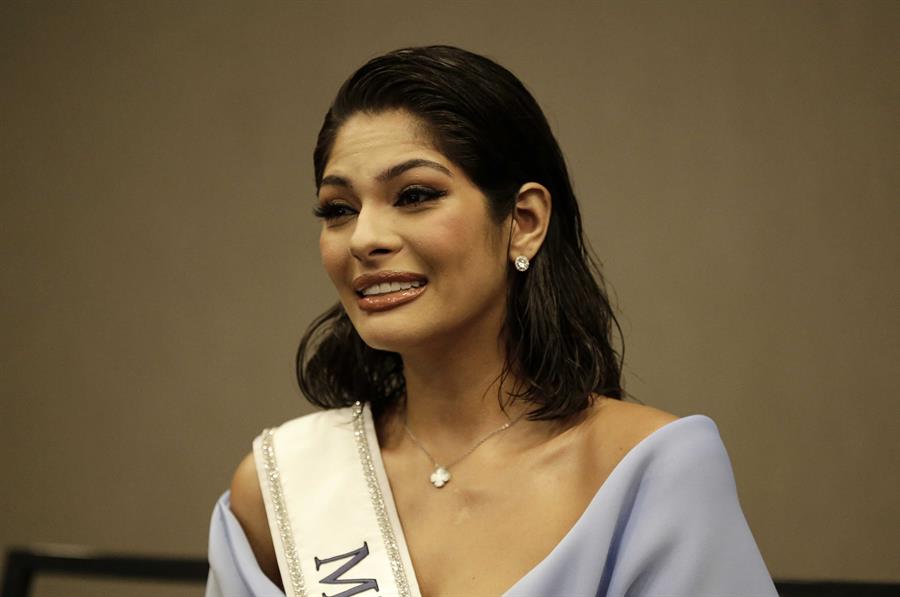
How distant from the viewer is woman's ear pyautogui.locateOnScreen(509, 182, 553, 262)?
185 centimetres

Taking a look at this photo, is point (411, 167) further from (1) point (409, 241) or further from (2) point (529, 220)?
(2) point (529, 220)

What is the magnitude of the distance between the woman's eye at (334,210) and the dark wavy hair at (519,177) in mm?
71

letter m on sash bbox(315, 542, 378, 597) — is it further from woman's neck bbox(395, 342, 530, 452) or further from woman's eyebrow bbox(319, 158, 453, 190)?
woman's eyebrow bbox(319, 158, 453, 190)

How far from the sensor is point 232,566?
6.35 feet

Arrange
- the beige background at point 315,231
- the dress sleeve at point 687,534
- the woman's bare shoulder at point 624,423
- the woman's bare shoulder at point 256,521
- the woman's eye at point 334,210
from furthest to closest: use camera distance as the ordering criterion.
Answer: the beige background at point 315,231 < the woman's bare shoulder at point 256,521 < the woman's eye at point 334,210 < the woman's bare shoulder at point 624,423 < the dress sleeve at point 687,534

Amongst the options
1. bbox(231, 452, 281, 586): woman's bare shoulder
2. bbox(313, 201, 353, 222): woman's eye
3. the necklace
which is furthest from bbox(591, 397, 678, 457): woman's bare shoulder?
bbox(231, 452, 281, 586): woman's bare shoulder

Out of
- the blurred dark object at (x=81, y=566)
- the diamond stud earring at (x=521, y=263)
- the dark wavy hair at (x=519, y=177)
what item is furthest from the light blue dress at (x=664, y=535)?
the blurred dark object at (x=81, y=566)

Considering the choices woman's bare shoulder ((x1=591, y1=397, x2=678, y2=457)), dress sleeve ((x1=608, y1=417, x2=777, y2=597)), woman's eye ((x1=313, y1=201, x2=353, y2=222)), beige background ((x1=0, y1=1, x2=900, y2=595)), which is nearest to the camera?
dress sleeve ((x1=608, y1=417, x2=777, y2=597))

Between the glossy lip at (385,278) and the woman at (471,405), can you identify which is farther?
the glossy lip at (385,278)

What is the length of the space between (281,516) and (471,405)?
13.4 inches

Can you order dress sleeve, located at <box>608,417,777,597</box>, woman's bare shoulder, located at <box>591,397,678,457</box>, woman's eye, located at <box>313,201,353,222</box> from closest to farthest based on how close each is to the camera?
dress sleeve, located at <box>608,417,777,597</box> < woman's bare shoulder, located at <box>591,397,678,457</box> < woman's eye, located at <box>313,201,353,222</box>

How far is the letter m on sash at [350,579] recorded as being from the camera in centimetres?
185

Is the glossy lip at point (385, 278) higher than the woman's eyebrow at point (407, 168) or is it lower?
lower

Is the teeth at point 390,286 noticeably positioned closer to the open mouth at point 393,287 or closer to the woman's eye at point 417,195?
the open mouth at point 393,287
